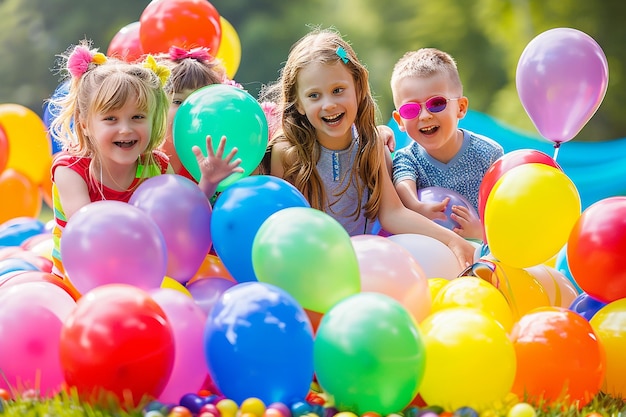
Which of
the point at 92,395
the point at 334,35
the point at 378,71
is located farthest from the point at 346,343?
the point at 378,71

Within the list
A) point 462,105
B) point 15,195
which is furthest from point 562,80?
point 15,195

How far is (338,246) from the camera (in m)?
2.87

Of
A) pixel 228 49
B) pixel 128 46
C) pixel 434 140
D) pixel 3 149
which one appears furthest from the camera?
pixel 3 149

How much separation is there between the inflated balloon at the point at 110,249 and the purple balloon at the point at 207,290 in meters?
0.26

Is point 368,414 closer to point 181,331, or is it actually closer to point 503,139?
point 181,331

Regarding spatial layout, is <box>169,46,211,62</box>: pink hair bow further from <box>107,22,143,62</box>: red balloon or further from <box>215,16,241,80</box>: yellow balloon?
<box>215,16,241,80</box>: yellow balloon

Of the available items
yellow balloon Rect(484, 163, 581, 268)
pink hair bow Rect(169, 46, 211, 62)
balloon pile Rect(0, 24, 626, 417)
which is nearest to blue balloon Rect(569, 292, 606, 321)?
balloon pile Rect(0, 24, 626, 417)

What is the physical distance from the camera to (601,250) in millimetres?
3135

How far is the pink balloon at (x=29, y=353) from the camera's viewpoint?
2.82 metres

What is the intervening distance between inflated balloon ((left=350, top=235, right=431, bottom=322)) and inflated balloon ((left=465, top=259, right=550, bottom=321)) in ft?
1.33

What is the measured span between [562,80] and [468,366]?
6.44 feet

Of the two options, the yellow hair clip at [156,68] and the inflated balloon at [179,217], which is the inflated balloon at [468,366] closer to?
the inflated balloon at [179,217]

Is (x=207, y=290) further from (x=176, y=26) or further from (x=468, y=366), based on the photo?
(x=176, y=26)

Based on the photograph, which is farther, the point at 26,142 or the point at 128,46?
the point at 26,142
